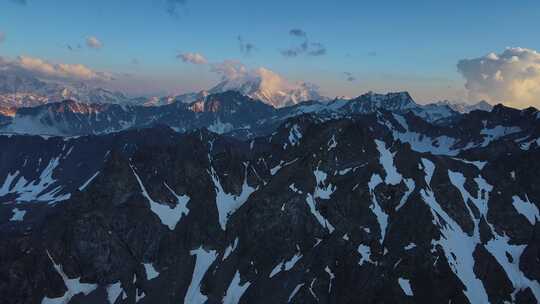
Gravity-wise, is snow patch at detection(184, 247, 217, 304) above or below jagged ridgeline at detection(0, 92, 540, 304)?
below

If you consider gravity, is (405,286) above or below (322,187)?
below

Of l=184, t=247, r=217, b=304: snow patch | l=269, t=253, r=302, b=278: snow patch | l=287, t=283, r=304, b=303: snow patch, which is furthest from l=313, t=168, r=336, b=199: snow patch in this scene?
l=184, t=247, r=217, b=304: snow patch

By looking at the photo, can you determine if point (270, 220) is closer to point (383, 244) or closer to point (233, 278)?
point (233, 278)

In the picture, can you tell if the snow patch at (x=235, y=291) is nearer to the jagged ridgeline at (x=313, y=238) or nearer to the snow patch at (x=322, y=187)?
the jagged ridgeline at (x=313, y=238)

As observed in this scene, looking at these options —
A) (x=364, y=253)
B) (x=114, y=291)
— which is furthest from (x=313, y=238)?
(x=114, y=291)

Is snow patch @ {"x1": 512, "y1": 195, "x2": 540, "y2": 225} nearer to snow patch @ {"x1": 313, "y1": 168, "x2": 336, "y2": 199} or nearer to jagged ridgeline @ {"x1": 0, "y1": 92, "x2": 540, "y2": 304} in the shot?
jagged ridgeline @ {"x1": 0, "y1": 92, "x2": 540, "y2": 304}

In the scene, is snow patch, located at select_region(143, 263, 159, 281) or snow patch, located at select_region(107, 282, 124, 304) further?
snow patch, located at select_region(143, 263, 159, 281)

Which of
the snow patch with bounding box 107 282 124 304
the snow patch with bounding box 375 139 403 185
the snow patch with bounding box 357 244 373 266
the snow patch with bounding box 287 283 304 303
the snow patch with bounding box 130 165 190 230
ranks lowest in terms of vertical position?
the snow patch with bounding box 107 282 124 304

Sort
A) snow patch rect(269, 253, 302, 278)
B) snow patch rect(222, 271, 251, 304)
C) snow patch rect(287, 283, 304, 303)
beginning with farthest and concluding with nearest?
snow patch rect(269, 253, 302, 278) → snow patch rect(222, 271, 251, 304) → snow patch rect(287, 283, 304, 303)

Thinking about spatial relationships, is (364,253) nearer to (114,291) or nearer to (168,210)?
(168,210)

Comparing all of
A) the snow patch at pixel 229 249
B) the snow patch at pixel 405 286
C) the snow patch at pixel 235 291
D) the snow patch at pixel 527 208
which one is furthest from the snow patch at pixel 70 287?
the snow patch at pixel 527 208

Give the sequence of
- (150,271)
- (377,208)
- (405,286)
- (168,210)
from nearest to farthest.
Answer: (405,286) < (377,208) < (150,271) < (168,210)

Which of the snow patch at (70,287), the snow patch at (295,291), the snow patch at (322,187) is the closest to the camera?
the snow patch at (295,291)

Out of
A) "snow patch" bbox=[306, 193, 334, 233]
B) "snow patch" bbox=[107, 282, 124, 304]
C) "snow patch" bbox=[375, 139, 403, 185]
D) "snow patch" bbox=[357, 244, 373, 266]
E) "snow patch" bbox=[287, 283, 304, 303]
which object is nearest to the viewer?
"snow patch" bbox=[287, 283, 304, 303]
